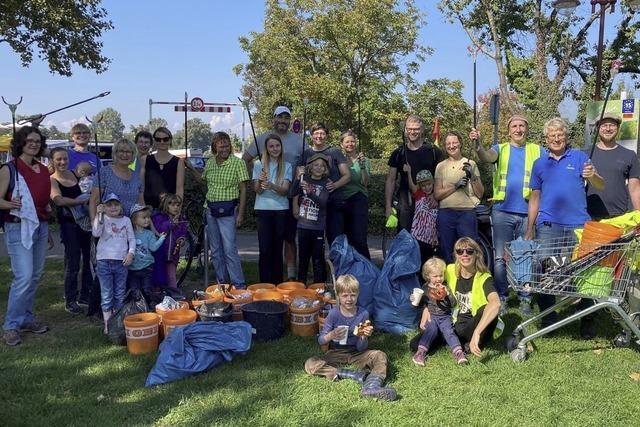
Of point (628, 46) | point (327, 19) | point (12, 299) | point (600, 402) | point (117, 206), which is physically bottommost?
point (600, 402)

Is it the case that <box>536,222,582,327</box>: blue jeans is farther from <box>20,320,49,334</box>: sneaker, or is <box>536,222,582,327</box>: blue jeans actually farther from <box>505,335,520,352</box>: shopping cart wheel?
<box>20,320,49,334</box>: sneaker

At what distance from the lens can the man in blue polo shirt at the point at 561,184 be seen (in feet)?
14.2

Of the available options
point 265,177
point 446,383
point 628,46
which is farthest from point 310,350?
point 628,46

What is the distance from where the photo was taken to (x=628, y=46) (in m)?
19.8

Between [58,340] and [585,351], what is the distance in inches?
174

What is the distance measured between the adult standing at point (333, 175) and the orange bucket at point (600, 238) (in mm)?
2418

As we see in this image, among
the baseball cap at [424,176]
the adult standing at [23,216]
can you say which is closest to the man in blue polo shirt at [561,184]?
the baseball cap at [424,176]

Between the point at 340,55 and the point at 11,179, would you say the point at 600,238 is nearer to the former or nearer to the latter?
the point at 11,179

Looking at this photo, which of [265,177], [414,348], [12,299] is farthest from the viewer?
[265,177]

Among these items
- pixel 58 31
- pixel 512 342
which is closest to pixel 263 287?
pixel 512 342

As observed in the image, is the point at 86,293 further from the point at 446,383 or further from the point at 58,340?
the point at 446,383

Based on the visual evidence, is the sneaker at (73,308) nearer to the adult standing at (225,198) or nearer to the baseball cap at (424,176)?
the adult standing at (225,198)

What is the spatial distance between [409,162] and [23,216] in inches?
141

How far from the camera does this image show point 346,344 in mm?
4020
